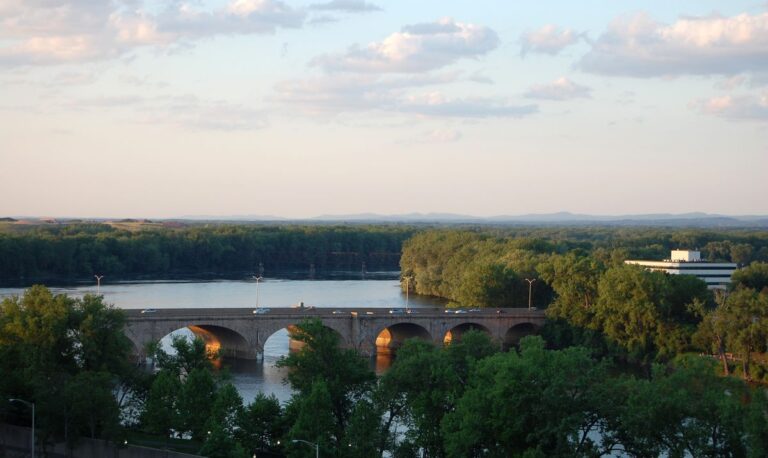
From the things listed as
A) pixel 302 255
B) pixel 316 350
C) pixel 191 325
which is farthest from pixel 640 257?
pixel 316 350

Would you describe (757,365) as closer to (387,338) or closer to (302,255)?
(387,338)

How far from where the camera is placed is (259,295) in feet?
405

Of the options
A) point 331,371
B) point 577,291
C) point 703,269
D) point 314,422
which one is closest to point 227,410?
point 314,422

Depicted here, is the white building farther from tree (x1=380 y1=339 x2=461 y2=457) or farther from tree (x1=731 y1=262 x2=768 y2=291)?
tree (x1=380 y1=339 x2=461 y2=457)

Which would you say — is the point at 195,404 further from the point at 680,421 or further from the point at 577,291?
the point at 577,291

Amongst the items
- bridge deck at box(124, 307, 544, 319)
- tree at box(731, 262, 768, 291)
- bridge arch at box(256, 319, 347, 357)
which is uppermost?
tree at box(731, 262, 768, 291)

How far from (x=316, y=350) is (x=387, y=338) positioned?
130ft

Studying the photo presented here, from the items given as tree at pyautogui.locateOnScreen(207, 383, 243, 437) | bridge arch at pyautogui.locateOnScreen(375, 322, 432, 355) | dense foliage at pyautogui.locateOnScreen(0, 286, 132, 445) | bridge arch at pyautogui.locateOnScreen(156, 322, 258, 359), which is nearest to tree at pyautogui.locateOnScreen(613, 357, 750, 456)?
tree at pyautogui.locateOnScreen(207, 383, 243, 437)

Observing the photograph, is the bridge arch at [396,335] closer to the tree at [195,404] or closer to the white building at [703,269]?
the white building at [703,269]

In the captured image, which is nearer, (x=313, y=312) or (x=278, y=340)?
(x=313, y=312)

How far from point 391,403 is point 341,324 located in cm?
3660

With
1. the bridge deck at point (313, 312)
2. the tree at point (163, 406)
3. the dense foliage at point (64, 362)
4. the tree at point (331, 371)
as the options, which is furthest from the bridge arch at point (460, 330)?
the tree at point (163, 406)

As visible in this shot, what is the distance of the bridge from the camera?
76250mm

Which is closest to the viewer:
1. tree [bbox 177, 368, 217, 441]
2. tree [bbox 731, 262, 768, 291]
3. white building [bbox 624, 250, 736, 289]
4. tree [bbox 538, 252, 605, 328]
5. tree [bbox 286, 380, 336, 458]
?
tree [bbox 286, 380, 336, 458]
